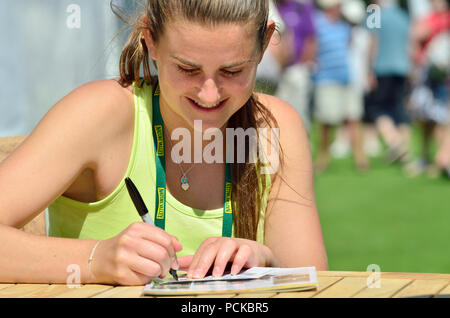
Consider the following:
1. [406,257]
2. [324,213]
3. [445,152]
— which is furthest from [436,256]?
[445,152]

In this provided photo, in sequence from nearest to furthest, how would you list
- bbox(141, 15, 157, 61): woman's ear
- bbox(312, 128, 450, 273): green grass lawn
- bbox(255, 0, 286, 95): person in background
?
bbox(141, 15, 157, 61): woman's ear, bbox(312, 128, 450, 273): green grass lawn, bbox(255, 0, 286, 95): person in background

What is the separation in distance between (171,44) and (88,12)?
1058 millimetres

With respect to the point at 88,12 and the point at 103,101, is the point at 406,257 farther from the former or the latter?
the point at 103,101

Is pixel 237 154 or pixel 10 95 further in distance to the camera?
pixel 10 95

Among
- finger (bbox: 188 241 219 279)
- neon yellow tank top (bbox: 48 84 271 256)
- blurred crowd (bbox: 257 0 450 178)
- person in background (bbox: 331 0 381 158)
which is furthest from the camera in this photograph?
person in background (bbox: 331 0 381 158)

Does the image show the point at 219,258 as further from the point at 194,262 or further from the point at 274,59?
the point at 274,59

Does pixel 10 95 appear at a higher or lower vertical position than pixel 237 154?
higher

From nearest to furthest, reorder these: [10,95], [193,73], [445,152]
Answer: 1. [193,73]
2. [10,95]
3. [445,152]

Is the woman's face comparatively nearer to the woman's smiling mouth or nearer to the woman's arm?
the woman's smiling mouth

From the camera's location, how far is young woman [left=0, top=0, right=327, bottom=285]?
5.44ft

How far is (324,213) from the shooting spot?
662 cm

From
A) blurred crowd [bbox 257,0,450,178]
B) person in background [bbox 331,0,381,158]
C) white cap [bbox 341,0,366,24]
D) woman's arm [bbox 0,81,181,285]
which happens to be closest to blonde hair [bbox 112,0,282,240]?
woman's arm [bbox 0,81,181,285]

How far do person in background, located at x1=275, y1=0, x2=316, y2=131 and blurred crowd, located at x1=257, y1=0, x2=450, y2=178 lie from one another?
0.01 meters

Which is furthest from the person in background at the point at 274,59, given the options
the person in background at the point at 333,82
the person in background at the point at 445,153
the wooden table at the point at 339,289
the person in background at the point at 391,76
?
the wooden table at the point at 339,289
